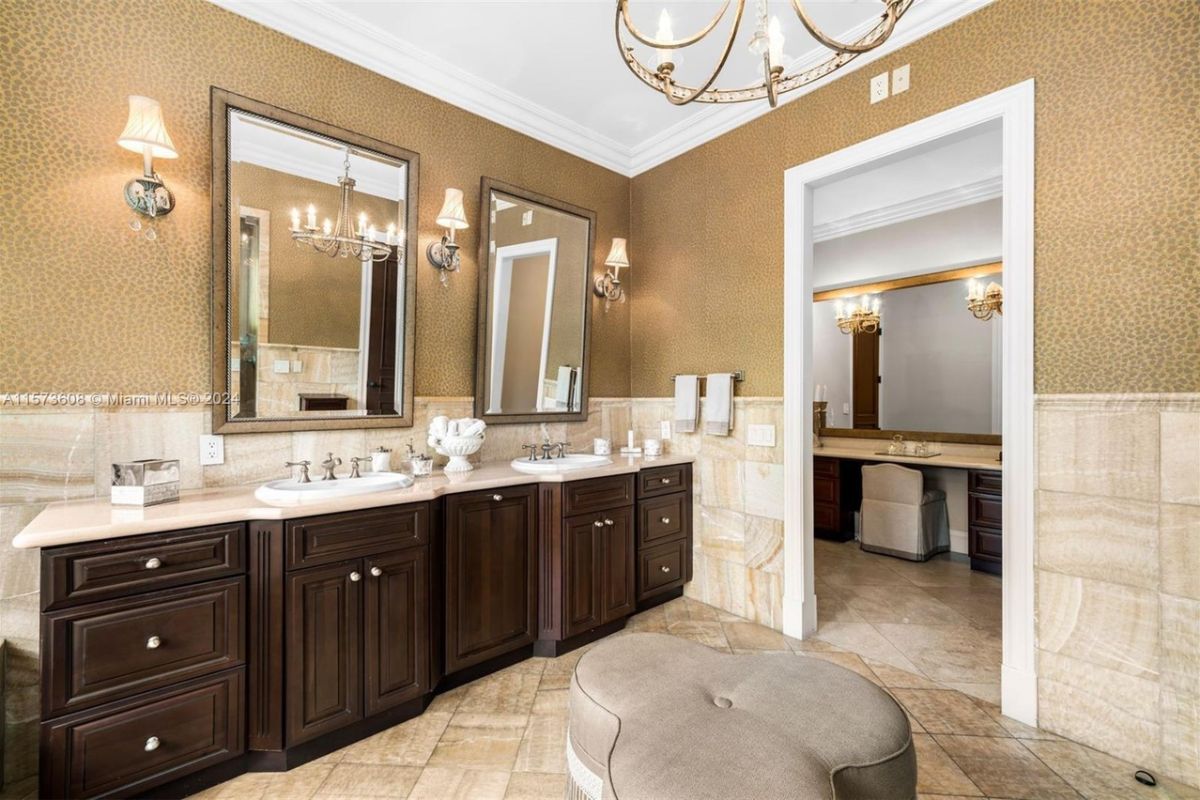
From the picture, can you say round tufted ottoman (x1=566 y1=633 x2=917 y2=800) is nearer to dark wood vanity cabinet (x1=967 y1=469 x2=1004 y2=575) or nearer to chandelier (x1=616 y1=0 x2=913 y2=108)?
chandelier (x1=616 y1=0 x2=913 y2=108)

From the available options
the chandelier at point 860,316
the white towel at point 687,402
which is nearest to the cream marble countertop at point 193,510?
the white towel at point 687,402

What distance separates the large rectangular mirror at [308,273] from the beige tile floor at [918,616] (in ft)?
9.00

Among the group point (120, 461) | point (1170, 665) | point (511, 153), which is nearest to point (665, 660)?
point (1170, 665)

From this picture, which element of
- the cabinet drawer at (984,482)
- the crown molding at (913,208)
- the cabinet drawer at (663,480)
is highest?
the crown molding at (913,208)

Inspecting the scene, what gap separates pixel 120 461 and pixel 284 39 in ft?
6.32

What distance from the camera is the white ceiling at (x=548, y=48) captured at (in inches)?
94.0

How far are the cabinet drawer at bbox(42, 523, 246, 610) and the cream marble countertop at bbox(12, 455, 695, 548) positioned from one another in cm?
3

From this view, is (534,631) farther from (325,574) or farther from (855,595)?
(855,595)

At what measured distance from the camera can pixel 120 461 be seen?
2016 mm

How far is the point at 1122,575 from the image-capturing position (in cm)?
191

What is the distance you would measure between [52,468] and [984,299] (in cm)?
573

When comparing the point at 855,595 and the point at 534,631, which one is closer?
the point at 534,631

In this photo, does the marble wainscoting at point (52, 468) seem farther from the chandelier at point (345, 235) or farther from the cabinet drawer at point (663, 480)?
→ the cabinet drawer at point (663, 480)

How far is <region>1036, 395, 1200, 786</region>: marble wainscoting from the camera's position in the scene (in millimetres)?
1781
